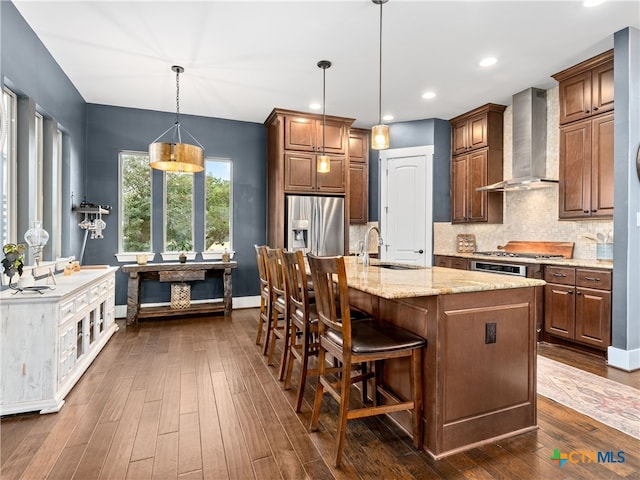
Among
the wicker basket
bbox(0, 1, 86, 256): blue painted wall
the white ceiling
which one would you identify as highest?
the white ceiling

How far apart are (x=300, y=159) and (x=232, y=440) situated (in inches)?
152

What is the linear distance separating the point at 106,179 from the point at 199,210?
128 centimetres

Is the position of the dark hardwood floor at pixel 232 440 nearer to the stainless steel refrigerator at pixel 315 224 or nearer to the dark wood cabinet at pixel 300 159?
the stainless steel refrigerator at pixel 315 224

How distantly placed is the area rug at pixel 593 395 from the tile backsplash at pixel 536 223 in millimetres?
1644

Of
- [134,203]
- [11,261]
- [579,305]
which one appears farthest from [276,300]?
[134,203]

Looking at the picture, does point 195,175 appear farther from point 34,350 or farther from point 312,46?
point 34,350

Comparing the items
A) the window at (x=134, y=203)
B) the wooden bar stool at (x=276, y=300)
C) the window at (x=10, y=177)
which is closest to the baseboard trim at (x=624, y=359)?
the wooden bar stool at (x=276, y=300)

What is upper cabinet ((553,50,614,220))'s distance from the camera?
11.5 feet

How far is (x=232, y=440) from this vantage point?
2.06m

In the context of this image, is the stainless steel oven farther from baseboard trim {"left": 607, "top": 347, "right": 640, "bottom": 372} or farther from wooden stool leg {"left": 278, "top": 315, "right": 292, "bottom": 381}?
wooden stool leg {"left": 278, "top": 315, "right": 292, "bottom": 381}

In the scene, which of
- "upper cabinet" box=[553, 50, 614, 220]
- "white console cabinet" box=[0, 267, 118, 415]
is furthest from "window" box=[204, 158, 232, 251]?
"upper cabinet" box=[553, 50, 614, 220]

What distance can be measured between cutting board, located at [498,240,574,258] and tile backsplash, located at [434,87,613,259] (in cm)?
6

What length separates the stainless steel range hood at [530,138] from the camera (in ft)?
14.4

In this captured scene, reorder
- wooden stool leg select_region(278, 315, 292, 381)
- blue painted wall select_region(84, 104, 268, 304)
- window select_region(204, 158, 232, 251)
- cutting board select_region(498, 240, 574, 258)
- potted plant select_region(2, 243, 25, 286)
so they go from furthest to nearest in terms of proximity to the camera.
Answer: window select_region(204, 158, 232, 251) → blue painted wall select_region(84, 104, 268, 304) → cutting board select_region(498, 240, 574, 258) → wooden stool leg select_region(278, 315, 292, 381) → potted plant select_region(2, 243, 25, 286)
